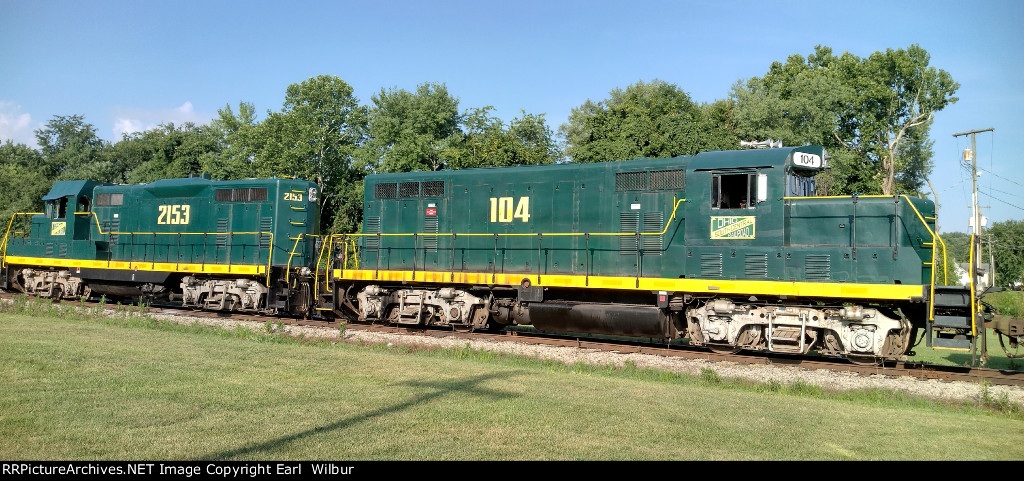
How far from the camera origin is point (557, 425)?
21.2 ft

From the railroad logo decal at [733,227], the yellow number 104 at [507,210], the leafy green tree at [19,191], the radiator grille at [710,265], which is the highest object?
the leafy green tree at [19,191]

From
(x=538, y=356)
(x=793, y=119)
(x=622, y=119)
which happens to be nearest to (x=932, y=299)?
(x=538, y=356)

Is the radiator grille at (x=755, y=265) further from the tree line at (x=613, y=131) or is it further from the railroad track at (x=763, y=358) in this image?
the tree line at (x=613, y=131)

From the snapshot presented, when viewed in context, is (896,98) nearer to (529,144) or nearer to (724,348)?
(529,144)

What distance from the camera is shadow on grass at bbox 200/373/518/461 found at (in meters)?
5.35

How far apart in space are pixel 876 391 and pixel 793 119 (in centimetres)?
2621

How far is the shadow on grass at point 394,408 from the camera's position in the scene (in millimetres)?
5354

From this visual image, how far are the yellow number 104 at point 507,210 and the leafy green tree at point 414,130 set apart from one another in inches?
696

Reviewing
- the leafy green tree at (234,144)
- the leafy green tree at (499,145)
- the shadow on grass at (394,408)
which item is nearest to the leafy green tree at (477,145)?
the leafy green tree at (499,145)

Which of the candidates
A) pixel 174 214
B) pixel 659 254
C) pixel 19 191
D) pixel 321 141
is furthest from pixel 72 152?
pixel 659 254

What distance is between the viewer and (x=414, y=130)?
38.6 meters

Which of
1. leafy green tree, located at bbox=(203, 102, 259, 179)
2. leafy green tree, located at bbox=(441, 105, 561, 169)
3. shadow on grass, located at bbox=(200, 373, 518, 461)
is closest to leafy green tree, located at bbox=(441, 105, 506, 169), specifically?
leafy green tree, located at bbox=(441, 105, 561, 169)

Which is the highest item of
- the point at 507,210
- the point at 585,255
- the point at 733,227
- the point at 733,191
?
the point at 733,191

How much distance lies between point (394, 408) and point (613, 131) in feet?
80.7
